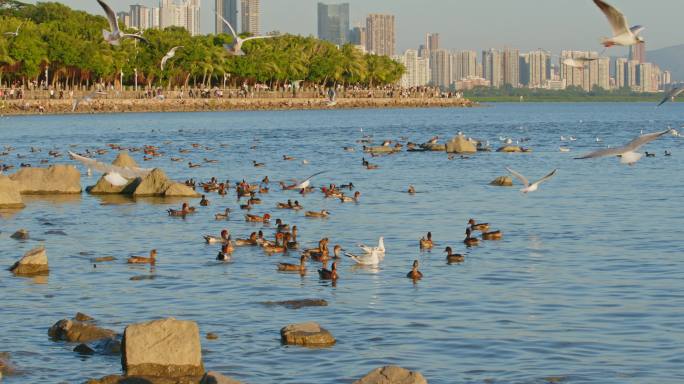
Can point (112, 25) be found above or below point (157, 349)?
above

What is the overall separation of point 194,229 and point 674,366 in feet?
64.9

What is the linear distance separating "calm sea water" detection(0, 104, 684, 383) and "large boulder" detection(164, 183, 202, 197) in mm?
982

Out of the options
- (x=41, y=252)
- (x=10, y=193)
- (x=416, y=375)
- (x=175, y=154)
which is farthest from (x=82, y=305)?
(x=175, y=154)

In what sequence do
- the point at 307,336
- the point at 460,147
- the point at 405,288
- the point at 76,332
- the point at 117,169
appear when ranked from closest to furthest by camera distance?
the point at 307,336 → the point at 76,332 → the point at 117,169 → the point at 405,288 → the point at 460,147

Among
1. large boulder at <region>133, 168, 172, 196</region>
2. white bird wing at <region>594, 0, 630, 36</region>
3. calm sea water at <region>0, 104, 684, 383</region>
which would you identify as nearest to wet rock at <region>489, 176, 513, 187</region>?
calm sea water at <region>0, 104, 684, 383</region>

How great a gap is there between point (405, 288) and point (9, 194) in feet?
65.4

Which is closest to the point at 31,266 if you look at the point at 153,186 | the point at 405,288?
the point at 405,288

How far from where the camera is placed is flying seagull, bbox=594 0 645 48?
1703 cm

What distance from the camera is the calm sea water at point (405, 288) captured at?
62.2 ft

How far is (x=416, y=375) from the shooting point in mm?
15375

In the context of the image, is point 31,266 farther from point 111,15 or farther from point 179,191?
point 179,191

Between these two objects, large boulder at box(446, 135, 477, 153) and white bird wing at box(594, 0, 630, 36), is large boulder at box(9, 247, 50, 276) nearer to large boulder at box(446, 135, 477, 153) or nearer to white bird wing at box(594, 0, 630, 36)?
white bird wing at box(594, 0, 630, 36)

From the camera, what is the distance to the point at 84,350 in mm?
19312

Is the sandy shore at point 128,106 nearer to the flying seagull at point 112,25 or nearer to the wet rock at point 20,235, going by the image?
the wet rock at point 20,235
